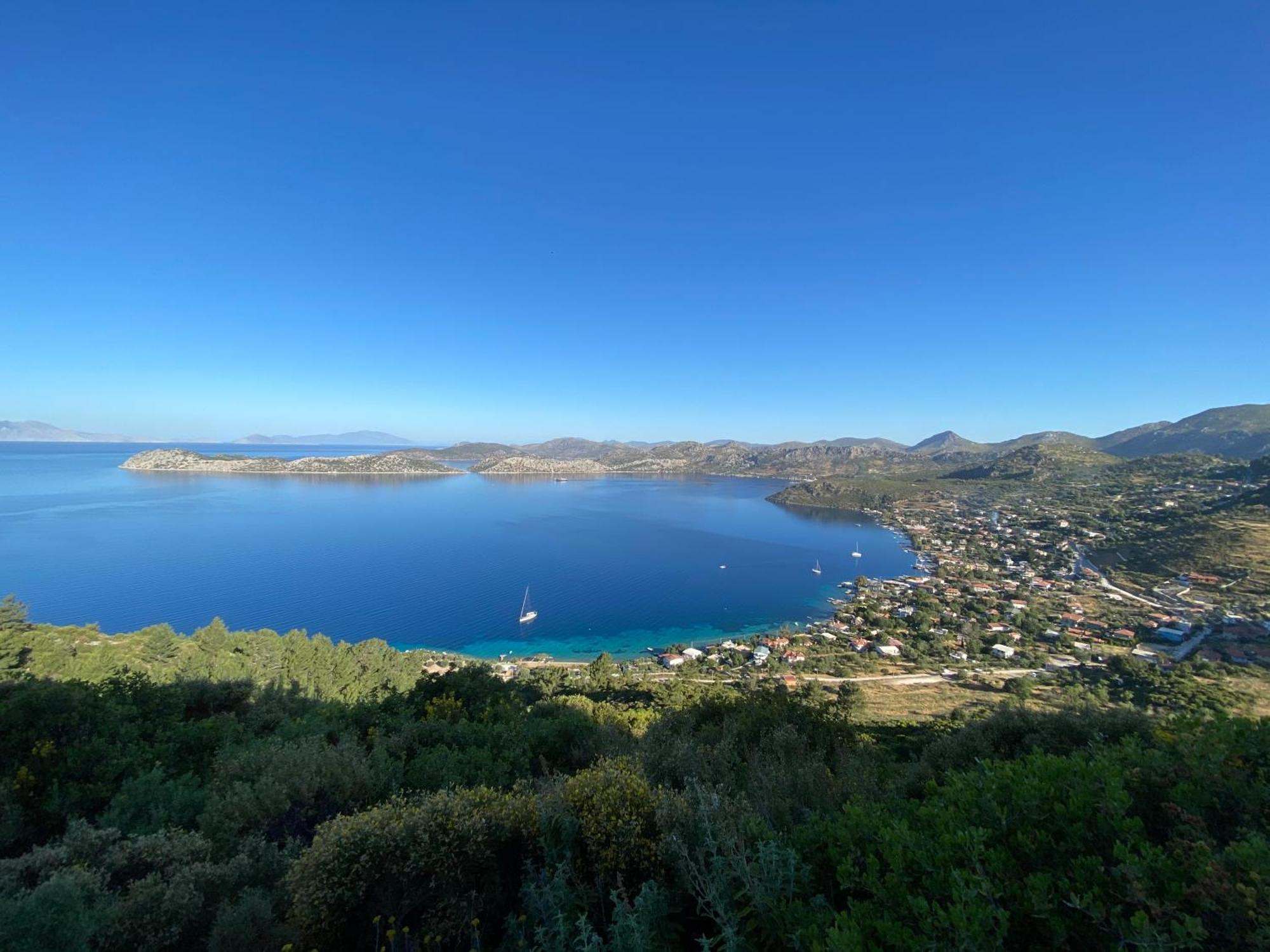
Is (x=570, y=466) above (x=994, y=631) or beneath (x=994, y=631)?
above

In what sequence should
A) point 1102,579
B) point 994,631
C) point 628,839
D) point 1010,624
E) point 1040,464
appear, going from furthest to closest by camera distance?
point 1040,464 < point 1102,579 < point 1010,624 < point 994,631 < point 628,839

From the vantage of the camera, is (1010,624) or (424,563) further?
(424,563)

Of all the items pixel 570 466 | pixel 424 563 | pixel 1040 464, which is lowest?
pixel 424 563

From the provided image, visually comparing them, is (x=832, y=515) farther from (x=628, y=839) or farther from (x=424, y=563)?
(x=628, y=839)

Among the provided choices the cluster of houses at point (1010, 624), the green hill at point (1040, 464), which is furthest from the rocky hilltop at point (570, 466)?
the cluster of houses at point (1010, 624)

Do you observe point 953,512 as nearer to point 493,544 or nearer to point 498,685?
point 493,544

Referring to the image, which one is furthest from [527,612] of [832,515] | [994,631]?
[832,515]

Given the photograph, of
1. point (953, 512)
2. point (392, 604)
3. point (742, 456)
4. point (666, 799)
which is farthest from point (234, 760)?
point (742, 456)
